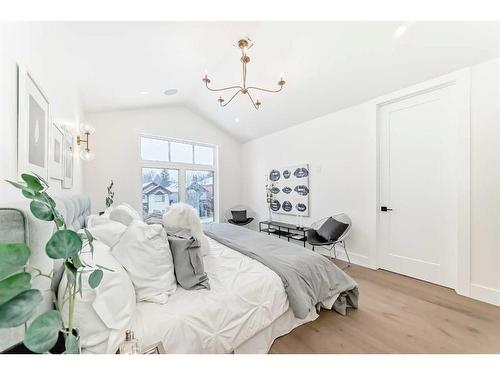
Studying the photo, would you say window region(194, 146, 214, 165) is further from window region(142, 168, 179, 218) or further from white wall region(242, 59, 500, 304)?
white wall region(242, 59, 500, 304)

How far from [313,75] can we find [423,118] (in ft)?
4.90

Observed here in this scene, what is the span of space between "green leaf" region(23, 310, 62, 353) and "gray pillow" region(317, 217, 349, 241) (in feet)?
10.3

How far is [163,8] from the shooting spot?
0.93 metres

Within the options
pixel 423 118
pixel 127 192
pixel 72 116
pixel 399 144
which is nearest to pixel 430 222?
pixel 399 144

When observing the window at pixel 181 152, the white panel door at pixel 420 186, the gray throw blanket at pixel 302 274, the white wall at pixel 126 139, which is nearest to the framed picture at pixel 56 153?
the gray throw blanket at pixel 302 274

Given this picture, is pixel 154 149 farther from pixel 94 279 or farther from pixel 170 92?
pixel 94 279

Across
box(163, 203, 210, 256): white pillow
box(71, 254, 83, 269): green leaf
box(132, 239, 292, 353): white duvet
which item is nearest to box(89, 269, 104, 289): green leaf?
box(71, 254, 83, 269): green leaf

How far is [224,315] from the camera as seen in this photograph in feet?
4.23

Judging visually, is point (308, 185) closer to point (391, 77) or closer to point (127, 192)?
point (391, 77)

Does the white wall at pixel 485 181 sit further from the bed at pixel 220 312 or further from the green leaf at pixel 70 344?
the green leaf at pixel 70 344

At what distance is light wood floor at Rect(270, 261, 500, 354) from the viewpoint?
1.58m

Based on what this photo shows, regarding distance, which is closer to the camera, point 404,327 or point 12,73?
point 12,73

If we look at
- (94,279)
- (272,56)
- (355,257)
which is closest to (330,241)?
(355,257)

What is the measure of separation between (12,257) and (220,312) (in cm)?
109
